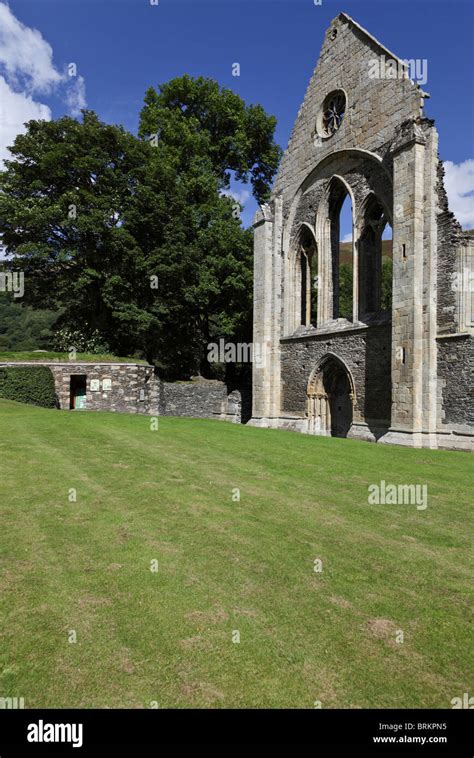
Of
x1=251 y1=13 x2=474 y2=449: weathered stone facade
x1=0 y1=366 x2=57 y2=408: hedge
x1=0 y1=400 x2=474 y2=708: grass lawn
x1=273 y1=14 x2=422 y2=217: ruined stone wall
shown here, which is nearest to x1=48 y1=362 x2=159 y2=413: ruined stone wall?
x1=0 y1=366 x2=57 y2=408: hedge

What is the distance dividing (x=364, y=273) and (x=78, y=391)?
50.8 feet

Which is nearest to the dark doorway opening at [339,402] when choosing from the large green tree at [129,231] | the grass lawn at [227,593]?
the large green tree at [129,231]

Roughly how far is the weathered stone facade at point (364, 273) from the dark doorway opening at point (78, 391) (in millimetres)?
9002

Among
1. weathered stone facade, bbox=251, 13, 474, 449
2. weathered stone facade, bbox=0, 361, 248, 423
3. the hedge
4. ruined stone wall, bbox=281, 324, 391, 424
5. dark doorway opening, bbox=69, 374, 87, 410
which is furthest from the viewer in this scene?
dark doorway opening, bbox=69, 374, 87, 410

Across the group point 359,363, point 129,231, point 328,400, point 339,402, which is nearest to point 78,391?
point 129,231

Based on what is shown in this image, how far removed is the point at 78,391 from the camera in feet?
82.2

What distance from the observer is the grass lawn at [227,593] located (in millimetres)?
2988

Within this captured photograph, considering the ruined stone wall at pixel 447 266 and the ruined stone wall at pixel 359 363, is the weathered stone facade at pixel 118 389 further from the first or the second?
the ruined stone wall at pixel 447 266

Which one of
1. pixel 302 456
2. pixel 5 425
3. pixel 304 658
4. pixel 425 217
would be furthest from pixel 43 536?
pixel 425 217

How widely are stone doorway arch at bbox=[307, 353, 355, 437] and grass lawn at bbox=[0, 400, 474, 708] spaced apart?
11937 millimetres

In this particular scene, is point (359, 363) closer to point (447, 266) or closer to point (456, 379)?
point (456, 379)

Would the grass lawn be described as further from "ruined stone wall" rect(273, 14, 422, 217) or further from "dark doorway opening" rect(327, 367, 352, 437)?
"ruined stone wall" rect(273, 14, 422, 217)

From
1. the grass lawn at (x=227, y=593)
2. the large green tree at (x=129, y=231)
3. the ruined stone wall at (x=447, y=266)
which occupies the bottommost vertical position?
the grass lawn at (x=227, y=593)

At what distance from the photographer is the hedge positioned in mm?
22484
